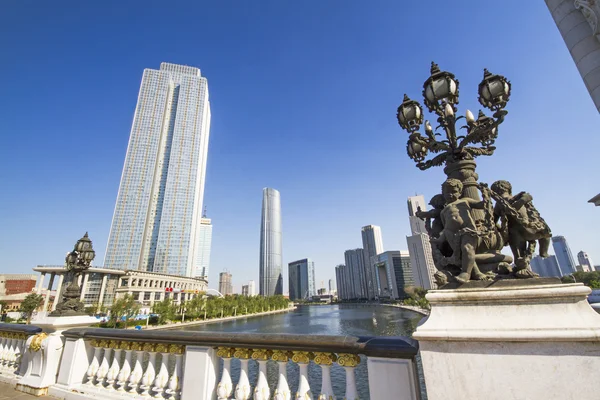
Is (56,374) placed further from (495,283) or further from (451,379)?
(495,283)

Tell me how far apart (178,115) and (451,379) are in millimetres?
115021

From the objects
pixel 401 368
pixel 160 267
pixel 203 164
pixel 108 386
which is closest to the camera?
pixel 401 368

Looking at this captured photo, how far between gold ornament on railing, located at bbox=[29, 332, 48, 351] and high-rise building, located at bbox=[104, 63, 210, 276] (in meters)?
93.9

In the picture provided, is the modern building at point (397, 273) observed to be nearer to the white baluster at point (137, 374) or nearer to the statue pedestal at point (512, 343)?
the white baluster at point (137, 374)

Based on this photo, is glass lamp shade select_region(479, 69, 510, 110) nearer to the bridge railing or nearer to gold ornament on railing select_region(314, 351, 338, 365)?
the bridge railing

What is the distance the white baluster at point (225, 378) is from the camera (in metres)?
3.18

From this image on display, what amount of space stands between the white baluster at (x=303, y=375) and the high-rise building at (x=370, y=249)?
540 feet

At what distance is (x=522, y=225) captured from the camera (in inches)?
100

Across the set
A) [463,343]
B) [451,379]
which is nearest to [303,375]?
[451,379]

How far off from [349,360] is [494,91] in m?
4.61

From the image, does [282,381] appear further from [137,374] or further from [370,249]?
[370,249]

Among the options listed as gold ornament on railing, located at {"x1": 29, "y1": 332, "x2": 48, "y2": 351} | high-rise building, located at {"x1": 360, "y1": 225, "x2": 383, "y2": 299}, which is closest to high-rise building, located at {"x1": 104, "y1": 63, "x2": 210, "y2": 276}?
gold ornament on railing, located at {"x1": 29, "y1": 332, "x2": 48, "y2": 351}

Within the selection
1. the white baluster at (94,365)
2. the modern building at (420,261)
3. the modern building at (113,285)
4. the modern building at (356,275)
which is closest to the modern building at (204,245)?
the modern building at (113,285)

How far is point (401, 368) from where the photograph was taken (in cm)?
241
